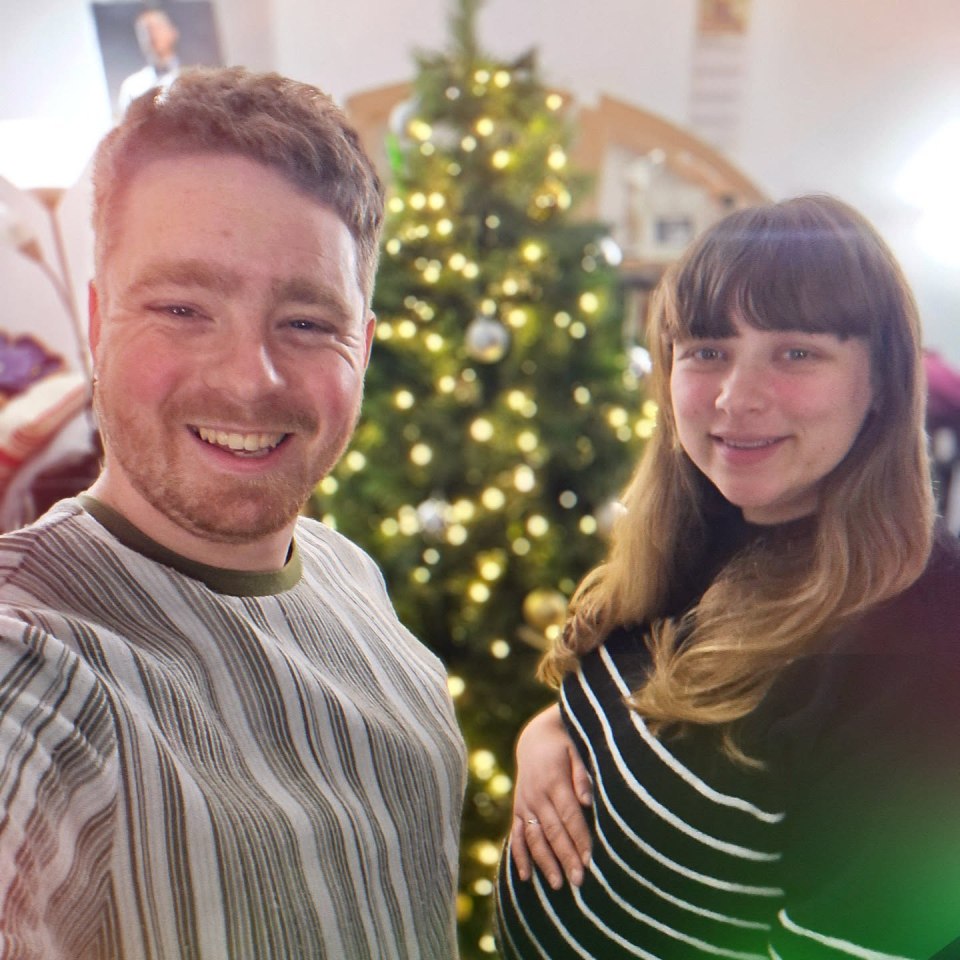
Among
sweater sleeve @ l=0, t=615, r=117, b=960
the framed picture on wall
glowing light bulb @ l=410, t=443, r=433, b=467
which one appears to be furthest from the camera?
the framed picture on wall

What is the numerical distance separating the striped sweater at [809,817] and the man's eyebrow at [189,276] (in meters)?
0.55

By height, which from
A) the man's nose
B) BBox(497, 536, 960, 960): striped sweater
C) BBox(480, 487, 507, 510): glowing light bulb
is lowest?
BBox(480, 487, 507, 510): glowing light bulb

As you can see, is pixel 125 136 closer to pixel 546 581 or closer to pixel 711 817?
pixel 711 817

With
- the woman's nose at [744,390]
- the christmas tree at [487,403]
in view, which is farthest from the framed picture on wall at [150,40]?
the woman's nose at [744,390]

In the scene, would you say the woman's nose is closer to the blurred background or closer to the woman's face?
the woman's face

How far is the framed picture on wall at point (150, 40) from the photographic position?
216cm

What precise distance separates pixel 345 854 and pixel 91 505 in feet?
1.23

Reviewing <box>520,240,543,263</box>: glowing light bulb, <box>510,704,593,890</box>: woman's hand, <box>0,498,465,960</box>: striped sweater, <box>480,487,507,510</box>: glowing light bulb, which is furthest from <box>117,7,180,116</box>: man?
<box>510,704,593,890</box>: woman's hand

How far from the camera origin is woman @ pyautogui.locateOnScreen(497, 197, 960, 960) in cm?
58

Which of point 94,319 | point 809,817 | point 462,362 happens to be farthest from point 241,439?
point 462,362

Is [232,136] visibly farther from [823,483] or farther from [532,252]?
[532,252]

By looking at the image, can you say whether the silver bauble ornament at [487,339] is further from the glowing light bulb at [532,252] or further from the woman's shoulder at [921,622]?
the woman's shoulder at [921,622]

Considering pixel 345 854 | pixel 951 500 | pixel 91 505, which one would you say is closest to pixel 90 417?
pixel 91 505

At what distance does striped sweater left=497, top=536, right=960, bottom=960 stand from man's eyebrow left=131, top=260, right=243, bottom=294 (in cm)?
55
